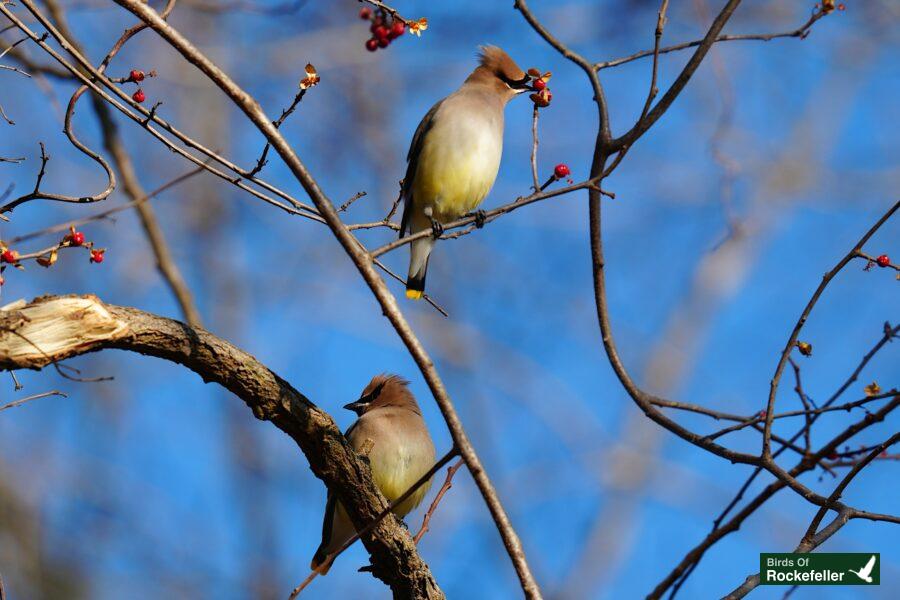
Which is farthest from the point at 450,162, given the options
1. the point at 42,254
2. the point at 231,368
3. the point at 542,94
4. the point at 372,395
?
the point at 42,254

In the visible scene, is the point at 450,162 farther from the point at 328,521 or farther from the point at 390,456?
the point at 328,521

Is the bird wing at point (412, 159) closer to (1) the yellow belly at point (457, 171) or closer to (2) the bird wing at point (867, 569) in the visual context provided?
(1) the yellow belly at point (457, 171)

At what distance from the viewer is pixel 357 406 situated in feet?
21.3

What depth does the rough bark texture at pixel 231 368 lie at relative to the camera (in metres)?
3.22

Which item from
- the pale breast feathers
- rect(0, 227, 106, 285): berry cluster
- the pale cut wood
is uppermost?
the pale breast feathers

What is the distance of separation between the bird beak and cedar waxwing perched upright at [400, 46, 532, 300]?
30.3 inches

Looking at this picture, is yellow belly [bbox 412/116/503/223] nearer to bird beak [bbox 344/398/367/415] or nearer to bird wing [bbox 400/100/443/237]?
bird wing [bbox 400/100/443/237]

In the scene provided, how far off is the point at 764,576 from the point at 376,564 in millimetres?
1327

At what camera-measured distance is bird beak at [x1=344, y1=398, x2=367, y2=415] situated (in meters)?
6.48

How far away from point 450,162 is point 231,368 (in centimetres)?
272

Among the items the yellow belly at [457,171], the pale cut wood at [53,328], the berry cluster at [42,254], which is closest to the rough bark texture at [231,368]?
the pale cut wood at [53,328]

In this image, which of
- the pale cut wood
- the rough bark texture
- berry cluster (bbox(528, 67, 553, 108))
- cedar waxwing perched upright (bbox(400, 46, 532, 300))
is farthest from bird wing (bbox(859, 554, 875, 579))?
the pale cut wood

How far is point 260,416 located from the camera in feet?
12.1

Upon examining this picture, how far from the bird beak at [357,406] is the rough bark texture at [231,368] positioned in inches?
99.0
